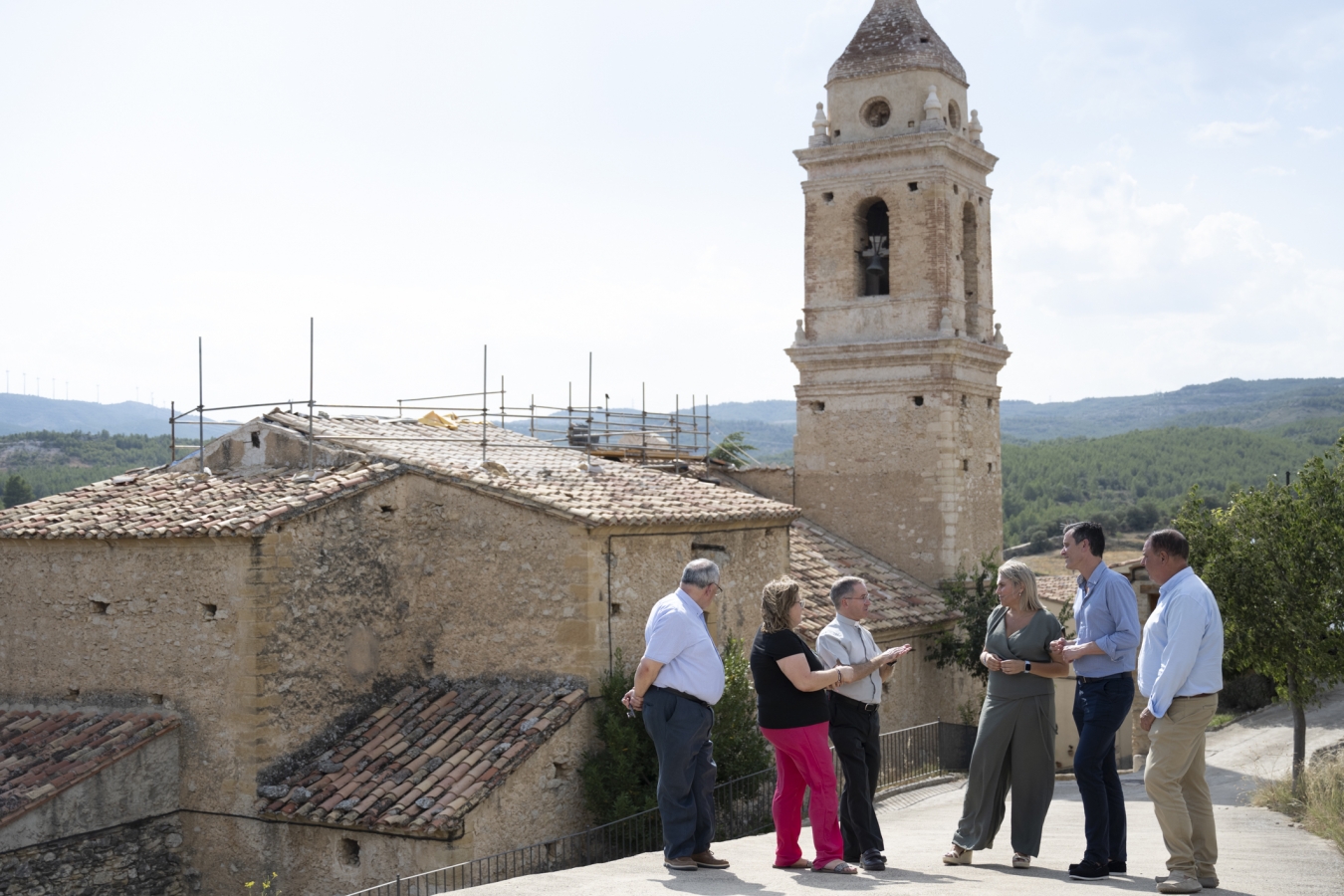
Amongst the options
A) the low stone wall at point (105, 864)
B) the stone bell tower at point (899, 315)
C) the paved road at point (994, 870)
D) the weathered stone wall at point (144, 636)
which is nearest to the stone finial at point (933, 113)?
the stone bell tower at point (899, 315)

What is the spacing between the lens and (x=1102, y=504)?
79000 millimetres

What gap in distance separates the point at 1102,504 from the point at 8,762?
7398 centimetres

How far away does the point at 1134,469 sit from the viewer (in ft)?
289

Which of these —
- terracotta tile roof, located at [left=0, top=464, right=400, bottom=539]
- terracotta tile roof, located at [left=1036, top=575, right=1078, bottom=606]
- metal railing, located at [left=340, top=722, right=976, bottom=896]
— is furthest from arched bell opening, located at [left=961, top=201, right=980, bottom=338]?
terracotta tile roof, located at [left=0, top=464, right=400, bottom=539]

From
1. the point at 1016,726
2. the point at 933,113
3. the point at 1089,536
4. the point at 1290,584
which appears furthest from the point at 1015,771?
the point at 933,113

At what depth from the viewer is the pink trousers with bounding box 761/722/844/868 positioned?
7504mm

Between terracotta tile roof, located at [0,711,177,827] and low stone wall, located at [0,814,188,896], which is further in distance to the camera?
terracotta tile roof, located at [0,711,177,827]

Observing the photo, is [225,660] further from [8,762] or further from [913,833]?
[913,833]

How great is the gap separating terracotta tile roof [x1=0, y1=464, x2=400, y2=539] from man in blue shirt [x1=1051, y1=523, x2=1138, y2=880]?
332 inches

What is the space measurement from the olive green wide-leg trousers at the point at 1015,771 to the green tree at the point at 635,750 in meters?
5.04

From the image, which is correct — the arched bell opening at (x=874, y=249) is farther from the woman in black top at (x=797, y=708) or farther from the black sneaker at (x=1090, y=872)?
the black sneaker at (x=1090, y=872)

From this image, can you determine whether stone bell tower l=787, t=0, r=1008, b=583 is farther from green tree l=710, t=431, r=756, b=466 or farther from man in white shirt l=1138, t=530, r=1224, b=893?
man in white shirt l=1138, t=530, r=1224, b=893

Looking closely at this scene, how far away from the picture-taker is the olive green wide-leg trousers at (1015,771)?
754 centimetres

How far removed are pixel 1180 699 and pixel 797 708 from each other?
211 centimetres
